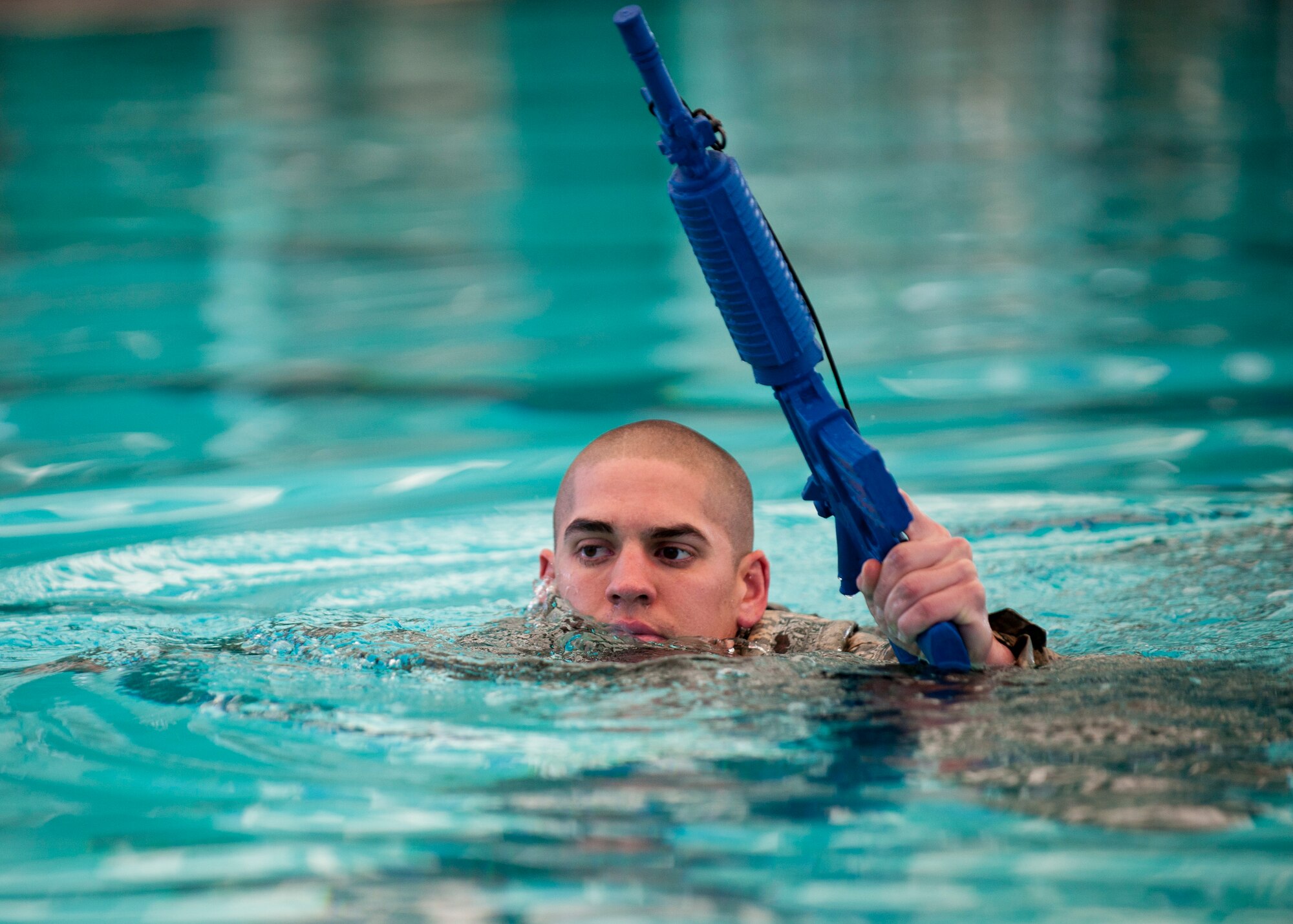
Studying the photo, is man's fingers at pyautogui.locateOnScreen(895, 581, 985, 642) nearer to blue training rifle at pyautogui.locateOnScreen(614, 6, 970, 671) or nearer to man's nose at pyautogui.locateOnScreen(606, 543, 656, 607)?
blue training rifle at pyautogui.locateOnScreen(614, 6, 970, 671)

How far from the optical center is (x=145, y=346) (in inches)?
259

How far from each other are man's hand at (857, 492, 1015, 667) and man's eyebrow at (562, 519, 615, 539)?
26.6 inches

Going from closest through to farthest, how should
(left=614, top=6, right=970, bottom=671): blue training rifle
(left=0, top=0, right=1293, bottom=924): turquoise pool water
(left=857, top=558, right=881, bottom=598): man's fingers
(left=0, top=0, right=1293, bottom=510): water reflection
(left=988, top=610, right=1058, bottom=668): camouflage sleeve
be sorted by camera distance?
(left=0, top=0, right=1293, bottom=924): turquoise pool water → (left=614, top=6, right=970, bottom=671): blue training rifle → (left=857, top=558, right=881, bottom=598): man's fingers → (left=988, top=610, right=1058, bottom=668): camouflage sleeve → (left=0, top=0, right=1293, bottom=510): water reflection

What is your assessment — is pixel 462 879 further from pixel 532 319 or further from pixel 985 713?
pixel 532 319

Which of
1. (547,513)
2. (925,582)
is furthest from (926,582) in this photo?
(547,513)

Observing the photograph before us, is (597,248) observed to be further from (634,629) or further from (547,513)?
(634,629)

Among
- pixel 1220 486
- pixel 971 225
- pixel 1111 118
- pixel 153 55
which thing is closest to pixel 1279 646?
pixel 1220 486

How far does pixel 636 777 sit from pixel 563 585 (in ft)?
2.47

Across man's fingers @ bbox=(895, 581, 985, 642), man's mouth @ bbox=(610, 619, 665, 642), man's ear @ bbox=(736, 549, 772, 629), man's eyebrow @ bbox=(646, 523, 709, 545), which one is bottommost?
man's fingers @ bbox=(895, 581, 985, 642)

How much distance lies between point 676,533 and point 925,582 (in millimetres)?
719

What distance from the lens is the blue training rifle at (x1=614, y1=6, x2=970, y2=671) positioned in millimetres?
2502

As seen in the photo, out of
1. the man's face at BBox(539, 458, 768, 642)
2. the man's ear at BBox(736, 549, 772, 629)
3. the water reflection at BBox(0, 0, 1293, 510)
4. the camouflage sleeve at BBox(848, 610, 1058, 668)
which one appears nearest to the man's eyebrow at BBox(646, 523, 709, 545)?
the man's face at BBox(539, 458, 768, 642)

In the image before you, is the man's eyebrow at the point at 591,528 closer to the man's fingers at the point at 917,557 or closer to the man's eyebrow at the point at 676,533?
the man's eyebrow at the point at 676,533

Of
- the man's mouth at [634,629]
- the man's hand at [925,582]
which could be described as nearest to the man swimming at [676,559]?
the man's mouth at [634,629]
